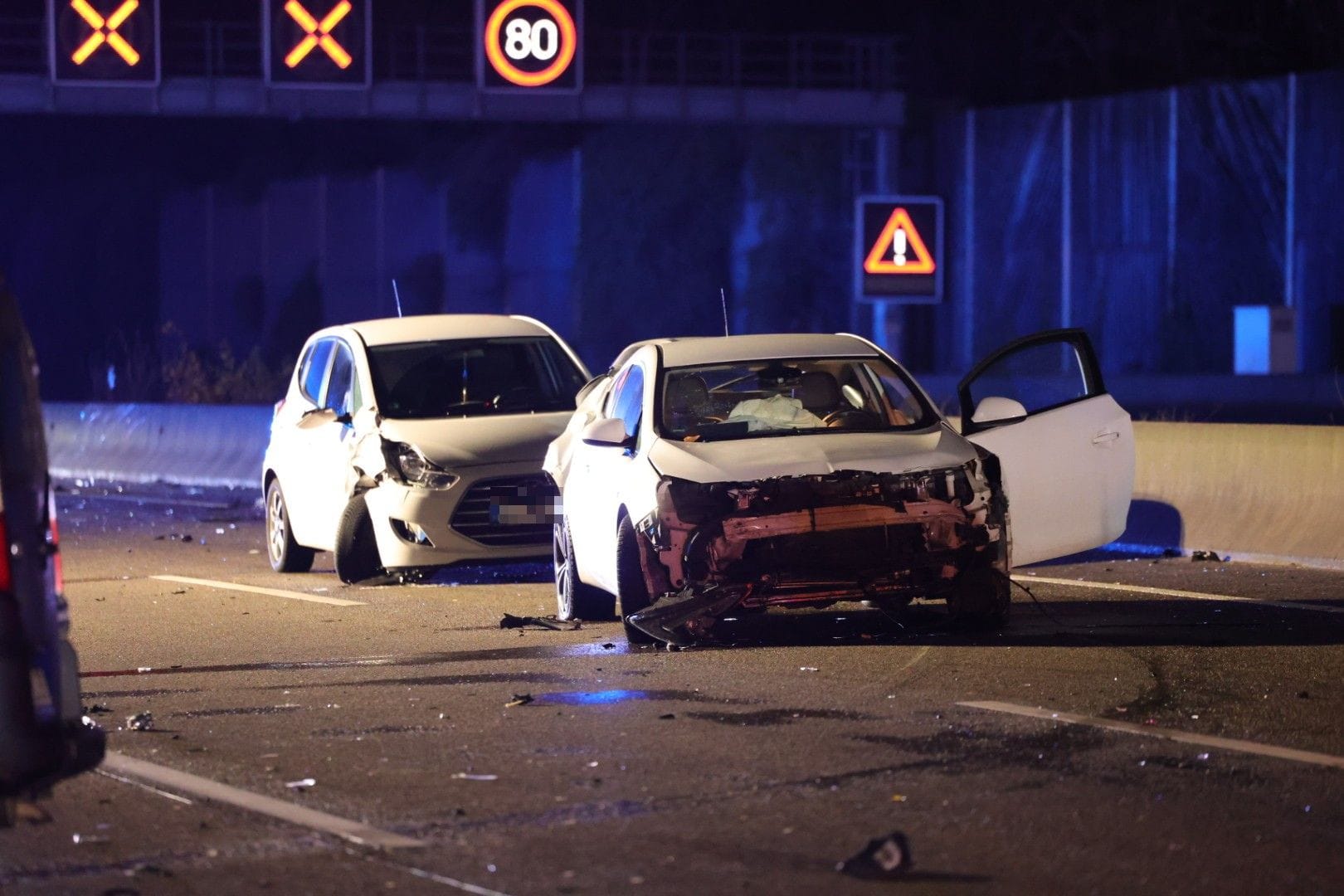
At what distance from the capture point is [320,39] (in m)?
34.5

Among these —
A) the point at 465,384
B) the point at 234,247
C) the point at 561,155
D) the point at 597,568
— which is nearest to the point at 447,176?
the point at 561,155

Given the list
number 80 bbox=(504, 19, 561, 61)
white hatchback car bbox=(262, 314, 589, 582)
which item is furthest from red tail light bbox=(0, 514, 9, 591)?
number 80 bbox=(504, 19, 561, 61)

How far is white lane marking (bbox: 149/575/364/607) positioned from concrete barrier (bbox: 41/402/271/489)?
30.6ft

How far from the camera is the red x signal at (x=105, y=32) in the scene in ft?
111

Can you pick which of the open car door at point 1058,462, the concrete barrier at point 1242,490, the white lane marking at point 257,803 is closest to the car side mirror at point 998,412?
the open car door at point 1058,462

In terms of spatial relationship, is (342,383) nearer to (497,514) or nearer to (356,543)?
(356,543)

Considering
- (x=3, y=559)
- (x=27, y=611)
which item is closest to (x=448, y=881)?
(x=27, y=611)

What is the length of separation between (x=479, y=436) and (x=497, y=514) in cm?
58

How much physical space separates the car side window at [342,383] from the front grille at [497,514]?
1552 mm

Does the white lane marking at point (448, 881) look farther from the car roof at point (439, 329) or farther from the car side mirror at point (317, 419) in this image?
the car roof at point (439, 329)

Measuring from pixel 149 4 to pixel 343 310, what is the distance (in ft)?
61.7

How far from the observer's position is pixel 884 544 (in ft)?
34.9

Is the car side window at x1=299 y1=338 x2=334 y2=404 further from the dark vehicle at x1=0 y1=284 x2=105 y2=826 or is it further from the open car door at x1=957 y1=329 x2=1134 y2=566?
the dark vehicle at x1=0 y1=284 x2=105 y2=826

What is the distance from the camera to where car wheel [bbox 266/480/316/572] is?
617 inches
